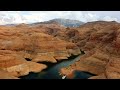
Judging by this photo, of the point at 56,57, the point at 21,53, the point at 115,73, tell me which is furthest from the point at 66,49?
the point at 115,73

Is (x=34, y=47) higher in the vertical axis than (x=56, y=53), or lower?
higher

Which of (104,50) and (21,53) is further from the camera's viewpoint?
(21,53)

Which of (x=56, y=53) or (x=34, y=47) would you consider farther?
(x=56, y=53)

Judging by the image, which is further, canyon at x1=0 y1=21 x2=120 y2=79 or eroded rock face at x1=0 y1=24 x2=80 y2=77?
eroded rock face at x1=0 y1=24 x2=80 y2=77

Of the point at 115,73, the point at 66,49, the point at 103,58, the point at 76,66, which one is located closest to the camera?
the point at 115,73

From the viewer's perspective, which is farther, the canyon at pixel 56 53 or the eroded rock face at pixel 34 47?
the eroded rock face at pixel 34 47
